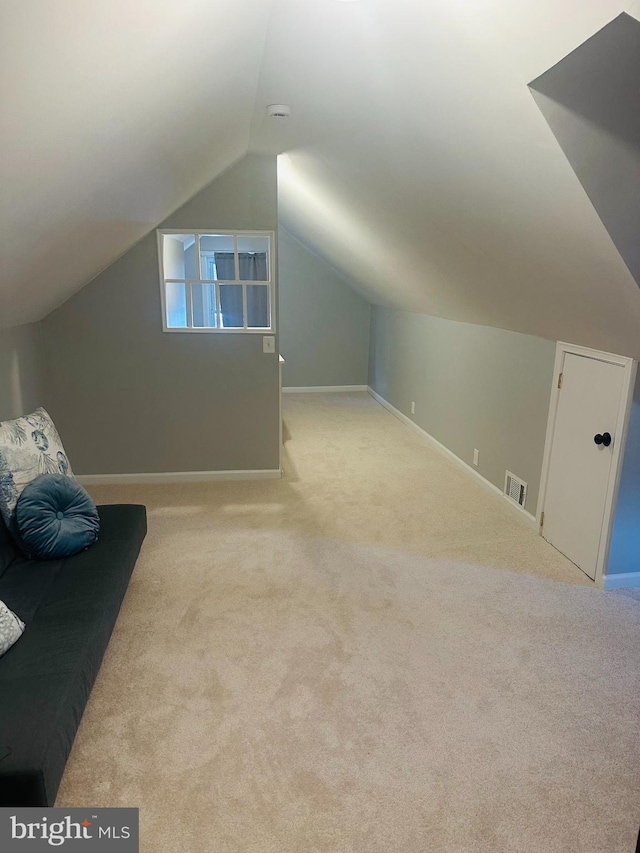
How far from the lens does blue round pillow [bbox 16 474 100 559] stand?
2258 mm

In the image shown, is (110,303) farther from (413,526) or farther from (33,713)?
(33,713)

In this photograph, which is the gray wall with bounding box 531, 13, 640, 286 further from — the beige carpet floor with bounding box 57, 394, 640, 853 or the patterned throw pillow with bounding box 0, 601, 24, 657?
the patterned throw pillow with bounding box 0, 601, 24, 657

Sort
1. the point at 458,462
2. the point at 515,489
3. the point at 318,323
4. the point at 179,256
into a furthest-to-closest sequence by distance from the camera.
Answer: the point at 318,323 → the point at 179,256 → the point at 458,462 → the point at 515,489

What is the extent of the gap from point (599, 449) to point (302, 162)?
2438 millimetres

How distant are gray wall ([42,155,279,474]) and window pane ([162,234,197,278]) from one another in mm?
1086

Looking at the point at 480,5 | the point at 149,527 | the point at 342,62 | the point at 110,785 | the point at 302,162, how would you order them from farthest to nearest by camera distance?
1. the point at 302,162
2. the point at 149,527
3. the point at 342,62
4. the point at 110,785
5. the point at 480,5

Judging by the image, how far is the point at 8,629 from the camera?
171 centimetres

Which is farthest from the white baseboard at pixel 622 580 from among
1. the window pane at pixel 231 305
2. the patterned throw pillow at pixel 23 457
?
the window pane at pixel 231 305

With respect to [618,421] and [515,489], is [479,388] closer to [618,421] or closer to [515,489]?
[515,489]

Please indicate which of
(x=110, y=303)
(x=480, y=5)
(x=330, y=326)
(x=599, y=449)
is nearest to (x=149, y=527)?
Answer: (x=110, y=303)

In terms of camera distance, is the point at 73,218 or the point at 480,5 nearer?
the point at 480,5

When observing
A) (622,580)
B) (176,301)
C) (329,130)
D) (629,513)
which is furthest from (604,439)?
(176,301)

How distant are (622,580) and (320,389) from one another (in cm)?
488

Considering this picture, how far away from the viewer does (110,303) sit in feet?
12.4
